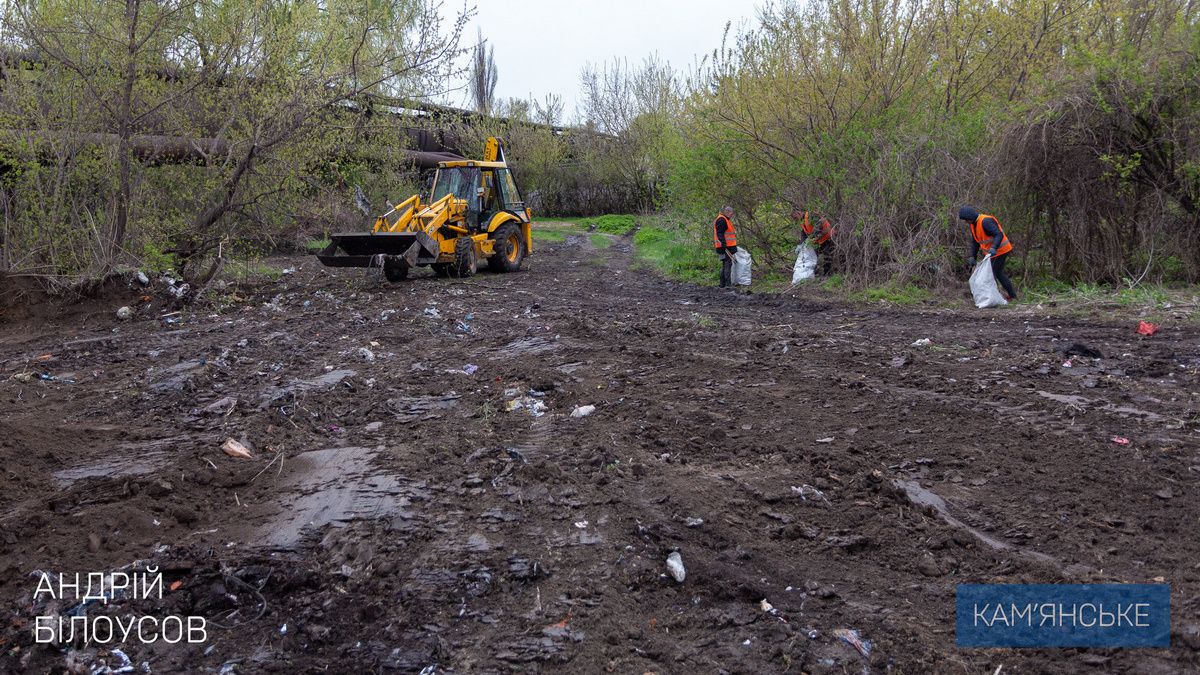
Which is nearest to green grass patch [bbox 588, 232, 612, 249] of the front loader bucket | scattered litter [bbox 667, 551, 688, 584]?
the front loader bucket

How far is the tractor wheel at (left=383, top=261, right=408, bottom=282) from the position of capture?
38.1ft

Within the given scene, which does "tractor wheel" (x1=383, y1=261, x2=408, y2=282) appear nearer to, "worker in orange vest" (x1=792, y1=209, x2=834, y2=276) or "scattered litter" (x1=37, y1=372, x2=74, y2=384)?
"scattered litter" (x1=37, y1=372, x2=74, y2=384)

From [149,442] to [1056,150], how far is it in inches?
413

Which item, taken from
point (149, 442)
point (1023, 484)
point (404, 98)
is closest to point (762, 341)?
point (1023, 484)

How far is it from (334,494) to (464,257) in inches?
382

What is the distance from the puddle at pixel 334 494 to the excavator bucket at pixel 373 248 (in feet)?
24.3

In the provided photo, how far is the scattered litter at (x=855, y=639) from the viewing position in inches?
97.5

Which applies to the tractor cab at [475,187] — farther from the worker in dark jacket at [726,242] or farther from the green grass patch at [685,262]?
the worker in dark jacket at [726,242]

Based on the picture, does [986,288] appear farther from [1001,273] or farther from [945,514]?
[945,514]

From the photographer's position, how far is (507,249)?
14.4 metres

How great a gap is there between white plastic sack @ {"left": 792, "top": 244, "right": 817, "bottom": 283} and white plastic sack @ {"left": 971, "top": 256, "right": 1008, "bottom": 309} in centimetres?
296

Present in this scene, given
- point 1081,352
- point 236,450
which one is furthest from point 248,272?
point 1081,352

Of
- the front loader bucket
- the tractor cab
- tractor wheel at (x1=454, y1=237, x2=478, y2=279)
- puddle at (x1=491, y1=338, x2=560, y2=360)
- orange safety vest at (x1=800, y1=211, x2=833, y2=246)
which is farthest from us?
the tractor cab

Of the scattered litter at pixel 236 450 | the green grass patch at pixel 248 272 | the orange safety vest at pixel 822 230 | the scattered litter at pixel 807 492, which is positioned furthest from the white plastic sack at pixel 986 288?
the green grass patch at pixel 248 272
